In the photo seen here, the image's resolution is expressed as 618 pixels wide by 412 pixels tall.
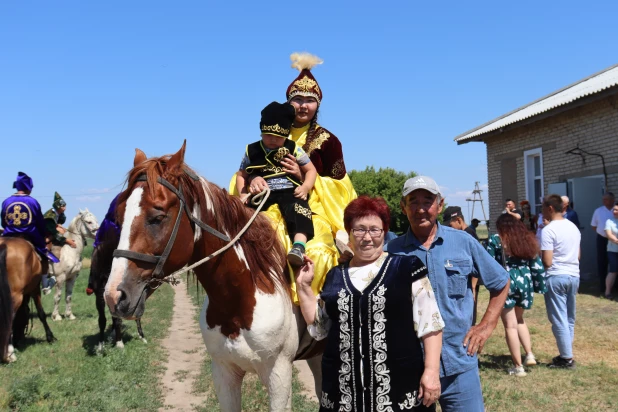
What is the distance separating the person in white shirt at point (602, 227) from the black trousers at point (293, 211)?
1033 cm

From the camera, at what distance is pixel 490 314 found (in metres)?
2.89

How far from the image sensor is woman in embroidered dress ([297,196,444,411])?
2.50 m

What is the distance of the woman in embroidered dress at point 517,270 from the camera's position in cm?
673

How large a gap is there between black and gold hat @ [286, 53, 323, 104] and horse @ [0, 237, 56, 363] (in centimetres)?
565

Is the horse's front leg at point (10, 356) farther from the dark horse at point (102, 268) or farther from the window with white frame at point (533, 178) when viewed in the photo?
the window with white frame at point (533, 178)

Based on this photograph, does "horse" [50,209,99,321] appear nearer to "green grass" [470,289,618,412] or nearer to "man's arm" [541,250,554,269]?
"green grass" [470,289,618,412]

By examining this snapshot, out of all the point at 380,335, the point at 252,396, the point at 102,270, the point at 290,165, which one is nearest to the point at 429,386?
the point at 380,335

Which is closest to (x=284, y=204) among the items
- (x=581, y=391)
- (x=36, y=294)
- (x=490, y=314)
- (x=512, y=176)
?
(x=490, y=314)

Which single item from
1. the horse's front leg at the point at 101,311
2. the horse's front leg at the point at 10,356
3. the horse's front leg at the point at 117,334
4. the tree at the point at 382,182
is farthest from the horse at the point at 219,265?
the tree at the point at 382,182

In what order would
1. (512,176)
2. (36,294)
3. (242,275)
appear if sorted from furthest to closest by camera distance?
(512,176) < (36,294) < (242,275)

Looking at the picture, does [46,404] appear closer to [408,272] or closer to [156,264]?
[156,264]

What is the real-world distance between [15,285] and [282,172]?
6.33 m

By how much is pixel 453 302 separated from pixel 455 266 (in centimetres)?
20

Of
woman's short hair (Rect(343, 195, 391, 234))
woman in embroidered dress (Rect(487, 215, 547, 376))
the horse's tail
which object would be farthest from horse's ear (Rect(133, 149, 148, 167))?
the horse's tail
